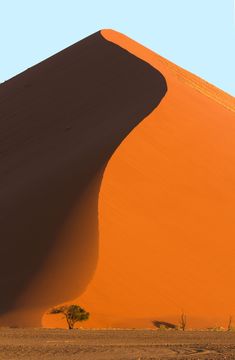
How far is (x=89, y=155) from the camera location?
84.8ft

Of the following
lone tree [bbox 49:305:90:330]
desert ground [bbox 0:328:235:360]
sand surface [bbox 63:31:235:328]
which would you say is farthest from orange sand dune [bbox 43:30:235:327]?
desert ground [bbox 0:328:235:360]

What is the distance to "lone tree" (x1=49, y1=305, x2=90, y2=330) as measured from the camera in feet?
61.5

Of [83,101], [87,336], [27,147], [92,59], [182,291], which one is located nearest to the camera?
[87,336]

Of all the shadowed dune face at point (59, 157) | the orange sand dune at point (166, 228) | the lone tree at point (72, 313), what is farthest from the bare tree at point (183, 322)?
the shadowed dune face at point (59, 157)

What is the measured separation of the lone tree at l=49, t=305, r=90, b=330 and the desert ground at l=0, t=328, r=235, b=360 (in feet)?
1.46

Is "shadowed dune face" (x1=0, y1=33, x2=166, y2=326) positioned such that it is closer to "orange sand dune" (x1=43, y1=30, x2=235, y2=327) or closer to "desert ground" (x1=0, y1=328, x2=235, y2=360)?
"orange sand dune" (x1=43, y1=30, x2=235, y2=327)

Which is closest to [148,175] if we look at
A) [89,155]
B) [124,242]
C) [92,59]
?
[89,155]

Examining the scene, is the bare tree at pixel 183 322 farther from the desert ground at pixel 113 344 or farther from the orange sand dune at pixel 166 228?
the desert ground at pixel 113 344

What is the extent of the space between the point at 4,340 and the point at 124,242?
669 centimetres

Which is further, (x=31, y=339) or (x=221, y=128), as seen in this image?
(x=221, y=128)

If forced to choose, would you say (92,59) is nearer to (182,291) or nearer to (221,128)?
(221,128)

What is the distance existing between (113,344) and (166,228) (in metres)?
8.55

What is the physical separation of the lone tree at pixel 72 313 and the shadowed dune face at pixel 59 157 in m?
0.37

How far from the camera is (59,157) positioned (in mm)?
27734
